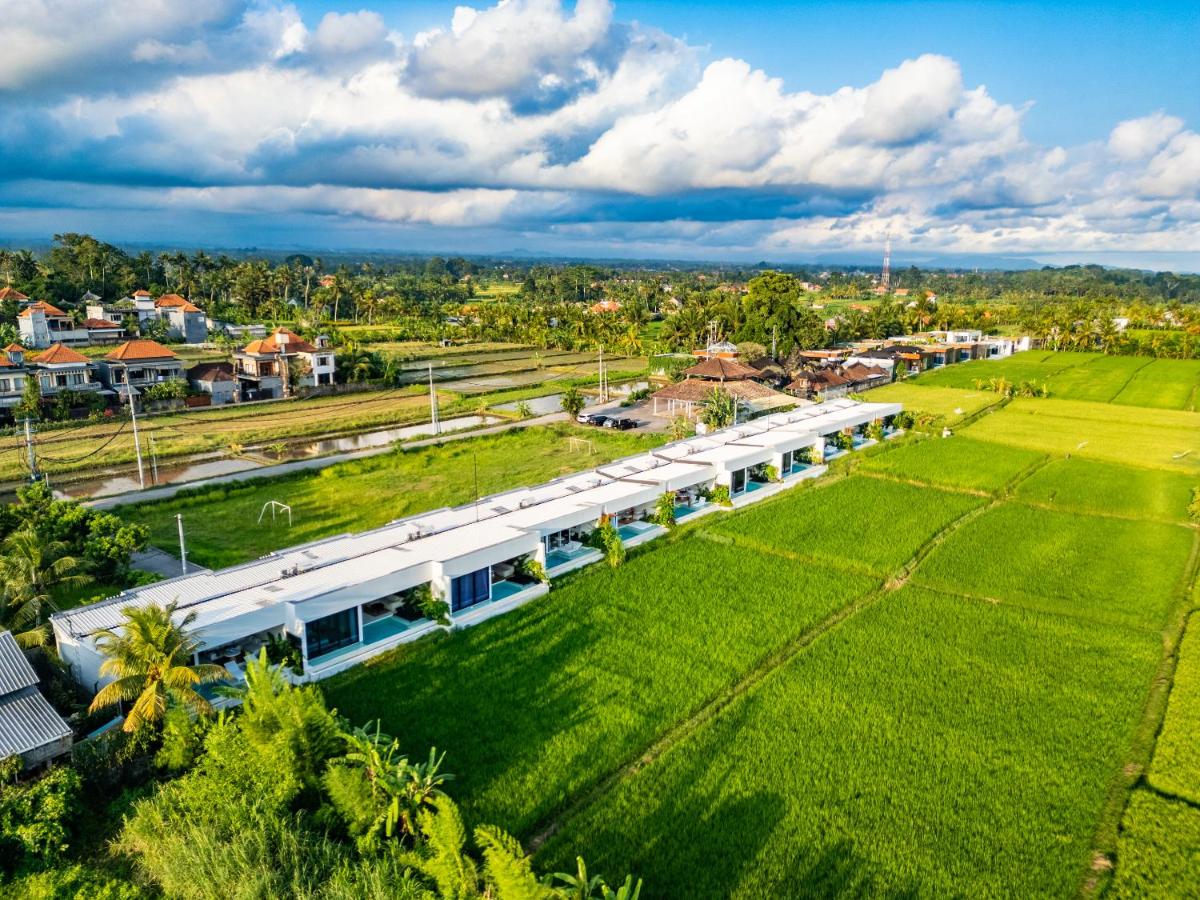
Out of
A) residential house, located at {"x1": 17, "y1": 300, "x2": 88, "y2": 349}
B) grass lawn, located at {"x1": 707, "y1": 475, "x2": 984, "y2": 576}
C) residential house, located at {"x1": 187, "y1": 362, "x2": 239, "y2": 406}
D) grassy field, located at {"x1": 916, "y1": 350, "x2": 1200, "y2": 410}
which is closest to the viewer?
grass lawn, located at {"x1": 707, "y1": 475, "x2": 984, "y2": 576}

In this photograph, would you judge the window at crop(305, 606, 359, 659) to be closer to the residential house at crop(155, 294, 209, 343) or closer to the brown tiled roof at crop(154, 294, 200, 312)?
the residential house at crop(155, 294, 209, 343)

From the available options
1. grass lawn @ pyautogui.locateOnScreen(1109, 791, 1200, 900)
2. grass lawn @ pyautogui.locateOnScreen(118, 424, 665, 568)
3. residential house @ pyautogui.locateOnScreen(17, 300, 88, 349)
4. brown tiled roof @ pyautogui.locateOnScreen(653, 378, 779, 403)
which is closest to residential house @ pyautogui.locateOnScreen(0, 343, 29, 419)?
residential house @ pyautogui.locateOnScreen(17, 300, 88, 349)

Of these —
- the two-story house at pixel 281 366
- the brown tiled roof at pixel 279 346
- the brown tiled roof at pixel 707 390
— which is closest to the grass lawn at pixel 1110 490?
the brown tiled roof at pixel 707 390

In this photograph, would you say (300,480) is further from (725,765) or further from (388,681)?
(725,765)

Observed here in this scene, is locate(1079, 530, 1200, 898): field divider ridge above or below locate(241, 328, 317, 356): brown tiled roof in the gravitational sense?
below

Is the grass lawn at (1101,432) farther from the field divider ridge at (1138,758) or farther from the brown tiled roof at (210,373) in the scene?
the brown tiled roof at (210,373)

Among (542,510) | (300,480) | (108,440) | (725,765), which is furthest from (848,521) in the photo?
(108,440)

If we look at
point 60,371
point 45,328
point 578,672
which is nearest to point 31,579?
point 578,672
